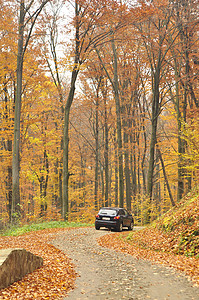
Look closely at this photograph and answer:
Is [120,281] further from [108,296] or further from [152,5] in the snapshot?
[152,5]

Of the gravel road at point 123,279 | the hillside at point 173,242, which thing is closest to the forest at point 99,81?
the hillside at point 173,242

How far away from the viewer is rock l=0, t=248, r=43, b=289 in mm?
5891

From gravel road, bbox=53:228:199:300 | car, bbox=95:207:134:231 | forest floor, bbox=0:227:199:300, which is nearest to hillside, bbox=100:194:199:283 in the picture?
forest floor, bbox=0:227:199:300

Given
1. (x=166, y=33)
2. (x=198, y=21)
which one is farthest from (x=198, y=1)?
(x=166, y=33)

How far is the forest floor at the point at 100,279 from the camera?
6031 mm

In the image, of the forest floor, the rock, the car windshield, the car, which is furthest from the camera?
the car windshield

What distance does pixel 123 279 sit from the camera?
734 cm

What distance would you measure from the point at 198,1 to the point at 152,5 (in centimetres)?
277

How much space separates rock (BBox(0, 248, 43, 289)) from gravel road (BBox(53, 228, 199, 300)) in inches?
46.1

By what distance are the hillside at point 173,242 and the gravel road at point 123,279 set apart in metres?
0.54

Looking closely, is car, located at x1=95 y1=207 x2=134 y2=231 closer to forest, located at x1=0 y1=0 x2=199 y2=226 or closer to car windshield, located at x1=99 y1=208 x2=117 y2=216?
car windshield, located at x1=99 y1=208 x2=117 y2=216

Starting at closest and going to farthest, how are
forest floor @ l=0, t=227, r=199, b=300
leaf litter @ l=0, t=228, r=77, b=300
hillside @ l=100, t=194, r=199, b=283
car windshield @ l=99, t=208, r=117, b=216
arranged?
leaf litter @ l=0, t=228, r=77, b=300 → forest floor @ l=0, t=227, r=199, b=300 → hillside @ l=100, t=194, r=199, b=283 → car windshield @ l=99, t=208, r=117, b=216

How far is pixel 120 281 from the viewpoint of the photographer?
Result: 7.16m

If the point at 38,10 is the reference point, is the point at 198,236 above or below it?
below
